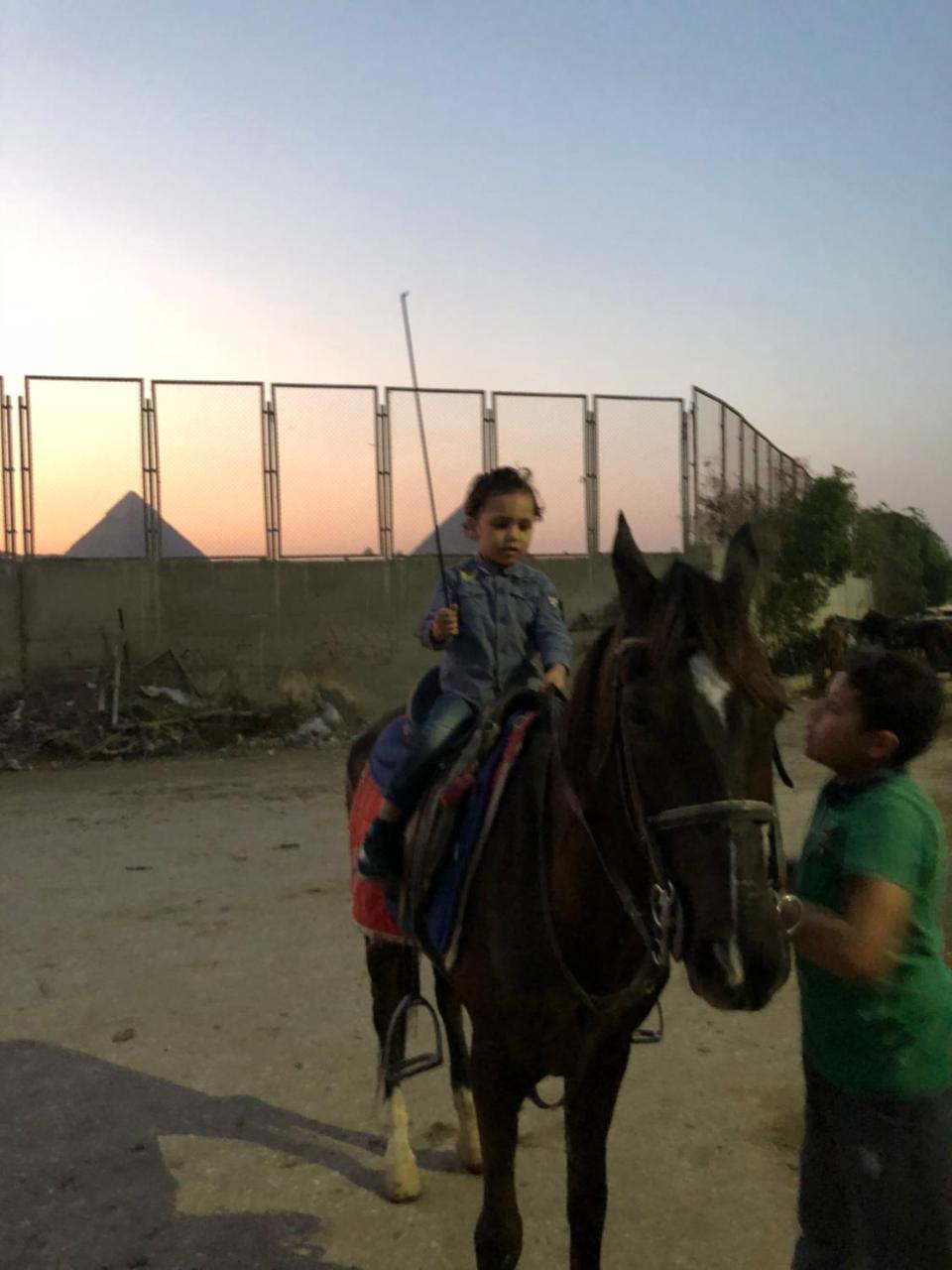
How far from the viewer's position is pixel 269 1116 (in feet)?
12.4

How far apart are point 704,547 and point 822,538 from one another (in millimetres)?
3371

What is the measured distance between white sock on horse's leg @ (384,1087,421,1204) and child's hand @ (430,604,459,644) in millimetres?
1666

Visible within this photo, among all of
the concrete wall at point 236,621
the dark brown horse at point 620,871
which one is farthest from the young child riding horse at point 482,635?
the concrete wall at point 236,621

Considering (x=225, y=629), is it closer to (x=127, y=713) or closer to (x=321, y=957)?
(x=127, y=713)

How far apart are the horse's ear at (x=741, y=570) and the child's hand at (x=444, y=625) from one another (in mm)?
1176

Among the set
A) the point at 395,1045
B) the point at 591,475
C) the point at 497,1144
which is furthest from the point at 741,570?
the point at 591,475

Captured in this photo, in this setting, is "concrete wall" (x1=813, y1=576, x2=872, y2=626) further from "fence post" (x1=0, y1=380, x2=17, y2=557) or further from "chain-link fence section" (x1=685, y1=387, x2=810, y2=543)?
"fence post" (x1=0, y1=380, x2=17, y2=557)

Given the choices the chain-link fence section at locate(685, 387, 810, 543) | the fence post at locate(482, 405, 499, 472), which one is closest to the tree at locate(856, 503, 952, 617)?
the chain-link fence section at locate(685, 387, 810, 543)

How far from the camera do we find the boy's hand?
3.22 m

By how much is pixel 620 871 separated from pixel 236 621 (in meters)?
13.7

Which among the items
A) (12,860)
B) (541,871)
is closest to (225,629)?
(12,860)

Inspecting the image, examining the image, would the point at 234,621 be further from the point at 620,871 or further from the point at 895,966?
the point at 895,966

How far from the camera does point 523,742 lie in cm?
282

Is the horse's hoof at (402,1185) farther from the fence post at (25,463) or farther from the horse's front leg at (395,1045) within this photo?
the fence post at (25,463)
